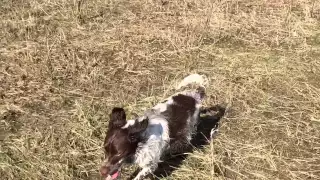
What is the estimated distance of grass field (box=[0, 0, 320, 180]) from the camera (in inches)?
187

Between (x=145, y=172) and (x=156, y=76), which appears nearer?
(x=145, y=172)

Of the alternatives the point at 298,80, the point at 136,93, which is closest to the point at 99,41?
the point at 136,93

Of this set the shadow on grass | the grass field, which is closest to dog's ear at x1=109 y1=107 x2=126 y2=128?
the shadow on grass

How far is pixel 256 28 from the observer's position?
271 inches

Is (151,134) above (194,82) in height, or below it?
below

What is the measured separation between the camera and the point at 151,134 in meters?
4.20

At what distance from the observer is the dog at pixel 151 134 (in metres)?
3.86

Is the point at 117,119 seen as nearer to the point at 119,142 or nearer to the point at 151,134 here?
the point at 119,142

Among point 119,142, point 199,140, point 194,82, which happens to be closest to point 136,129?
point 119,142

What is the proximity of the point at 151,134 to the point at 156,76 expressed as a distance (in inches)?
72.0

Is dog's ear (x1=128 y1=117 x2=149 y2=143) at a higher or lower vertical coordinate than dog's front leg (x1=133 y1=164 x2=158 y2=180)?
higher

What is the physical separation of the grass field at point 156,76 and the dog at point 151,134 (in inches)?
12.8

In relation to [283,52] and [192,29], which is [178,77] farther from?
[283,52]

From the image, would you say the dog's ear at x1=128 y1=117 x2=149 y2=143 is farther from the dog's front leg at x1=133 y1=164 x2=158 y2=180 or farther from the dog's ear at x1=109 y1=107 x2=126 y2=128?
the dog's front leg at x1=133 y1=164 x2=158 y2=180
